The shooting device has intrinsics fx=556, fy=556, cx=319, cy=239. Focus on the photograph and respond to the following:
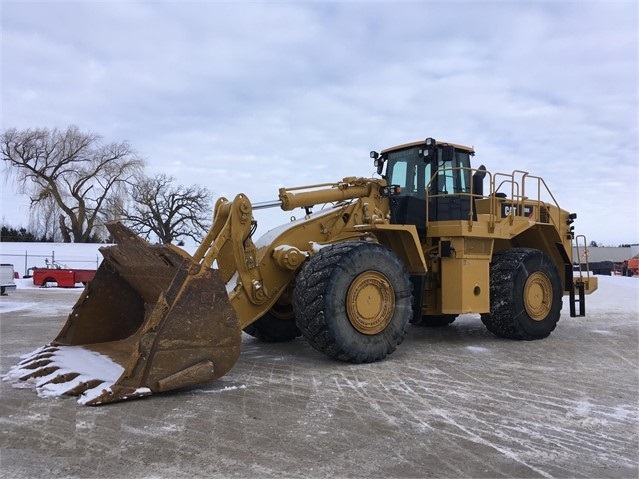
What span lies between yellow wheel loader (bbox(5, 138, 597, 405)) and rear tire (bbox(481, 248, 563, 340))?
0.02 meters

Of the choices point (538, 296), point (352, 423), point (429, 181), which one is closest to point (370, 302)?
point (352, 423)

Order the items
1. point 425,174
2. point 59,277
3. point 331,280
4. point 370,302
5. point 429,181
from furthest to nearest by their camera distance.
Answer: point 59,277 < point 425,174 < point 429,181 < point 370,302 < point 331,280

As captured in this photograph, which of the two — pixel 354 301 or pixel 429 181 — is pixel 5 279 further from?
pixel 354 301

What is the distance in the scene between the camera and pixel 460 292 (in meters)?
8.16

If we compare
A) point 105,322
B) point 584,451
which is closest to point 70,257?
point 105,322

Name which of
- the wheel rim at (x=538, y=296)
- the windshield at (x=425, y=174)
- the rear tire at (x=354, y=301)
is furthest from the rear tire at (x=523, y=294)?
the rear tire at (x=354, y=301)

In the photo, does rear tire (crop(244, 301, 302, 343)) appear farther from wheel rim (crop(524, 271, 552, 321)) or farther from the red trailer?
the red trailer

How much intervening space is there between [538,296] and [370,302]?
378 centimetres

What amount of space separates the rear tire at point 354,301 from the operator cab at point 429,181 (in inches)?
59.7

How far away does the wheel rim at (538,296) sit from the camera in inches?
354

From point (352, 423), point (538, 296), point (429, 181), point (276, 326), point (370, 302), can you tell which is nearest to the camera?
point (352, 423)

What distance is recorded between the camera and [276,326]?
8.30m

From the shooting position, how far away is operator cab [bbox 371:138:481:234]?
8.37m

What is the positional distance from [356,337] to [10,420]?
365 centimetres
